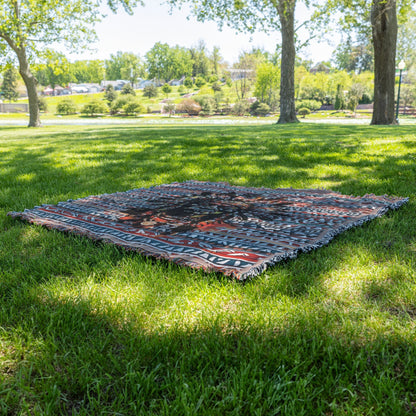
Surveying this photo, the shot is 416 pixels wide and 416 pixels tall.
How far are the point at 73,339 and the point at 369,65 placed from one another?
88211 mm

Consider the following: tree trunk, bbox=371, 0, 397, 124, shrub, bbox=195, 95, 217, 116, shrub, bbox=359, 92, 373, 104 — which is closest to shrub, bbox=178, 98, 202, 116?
shrub, bbox=195, 95, 217, 116

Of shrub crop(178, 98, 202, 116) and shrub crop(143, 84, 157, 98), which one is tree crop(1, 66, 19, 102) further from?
shrub crop(178, 98, 202, 116)

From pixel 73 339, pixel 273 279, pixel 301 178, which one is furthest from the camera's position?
pixel 301 178

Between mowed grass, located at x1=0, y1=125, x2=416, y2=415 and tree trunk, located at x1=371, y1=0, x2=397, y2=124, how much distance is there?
12149 millimetres

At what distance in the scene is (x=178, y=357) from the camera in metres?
1.47

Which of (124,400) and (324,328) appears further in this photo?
(324,328)

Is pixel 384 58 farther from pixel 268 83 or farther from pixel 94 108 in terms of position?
pixel 94 108

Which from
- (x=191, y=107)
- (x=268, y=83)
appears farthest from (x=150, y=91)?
(x=268, y=83)

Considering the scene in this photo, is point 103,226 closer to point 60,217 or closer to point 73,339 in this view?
point 60,217

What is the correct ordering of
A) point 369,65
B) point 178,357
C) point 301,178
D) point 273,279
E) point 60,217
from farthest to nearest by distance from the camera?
point 369,65 → point 301,178 → point 60,217 → point 273,279 → point 178,357

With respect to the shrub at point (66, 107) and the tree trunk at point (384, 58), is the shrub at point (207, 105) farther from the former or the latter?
the tree trunk at point (384, 58)

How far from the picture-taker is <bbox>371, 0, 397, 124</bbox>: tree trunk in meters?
12.5

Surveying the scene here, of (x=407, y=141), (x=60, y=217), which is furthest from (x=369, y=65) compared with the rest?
(x=60, y=217)

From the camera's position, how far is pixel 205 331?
162cm
